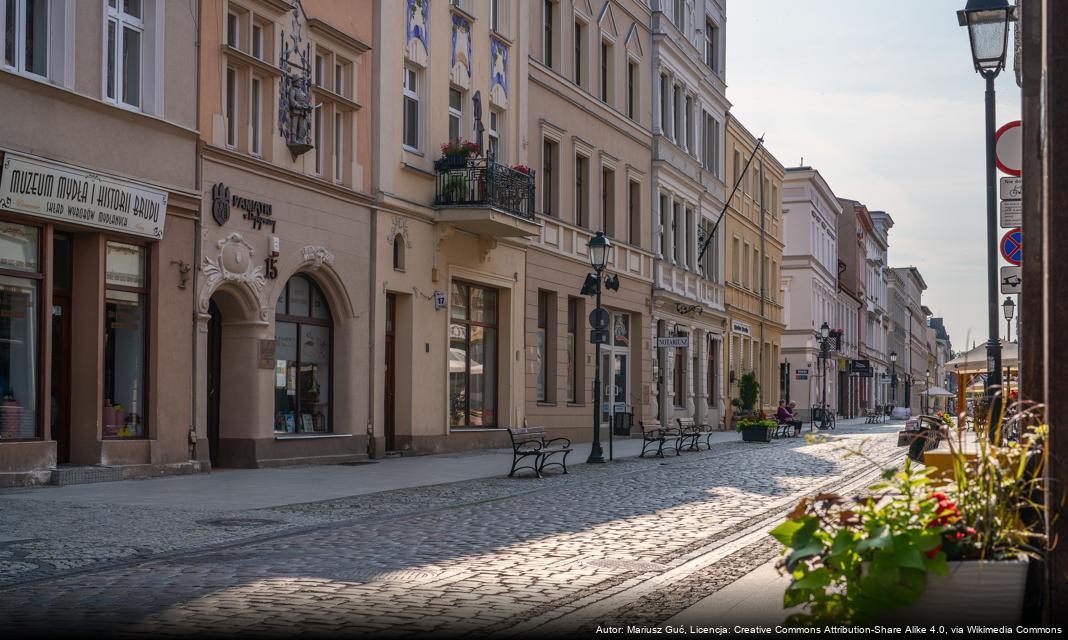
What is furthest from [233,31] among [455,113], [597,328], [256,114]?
[597,328]

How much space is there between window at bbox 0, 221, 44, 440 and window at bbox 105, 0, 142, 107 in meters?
2.65

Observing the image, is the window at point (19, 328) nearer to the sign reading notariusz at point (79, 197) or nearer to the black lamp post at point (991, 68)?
the sign reading notariusz at point (79, 197)

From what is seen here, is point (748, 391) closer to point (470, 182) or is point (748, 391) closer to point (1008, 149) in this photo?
point (470, 182)

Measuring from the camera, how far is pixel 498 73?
3067cm

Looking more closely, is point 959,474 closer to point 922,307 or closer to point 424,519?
point 424,519

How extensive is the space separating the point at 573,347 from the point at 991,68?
21789 millimetres

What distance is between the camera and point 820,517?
5.51 metres

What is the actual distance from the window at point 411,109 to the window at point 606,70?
38.2 ft

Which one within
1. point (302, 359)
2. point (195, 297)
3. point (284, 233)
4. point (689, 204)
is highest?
point (689, 204)

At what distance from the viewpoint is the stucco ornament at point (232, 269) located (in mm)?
20391

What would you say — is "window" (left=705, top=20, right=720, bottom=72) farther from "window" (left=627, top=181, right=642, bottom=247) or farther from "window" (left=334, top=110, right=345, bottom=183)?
"window" (left=334, top=110, right=345, bottom=183)

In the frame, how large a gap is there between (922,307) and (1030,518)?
560 feet

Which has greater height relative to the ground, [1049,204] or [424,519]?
[1049,204]

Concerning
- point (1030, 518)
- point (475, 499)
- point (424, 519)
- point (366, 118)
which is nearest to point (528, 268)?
point (366, 118)
